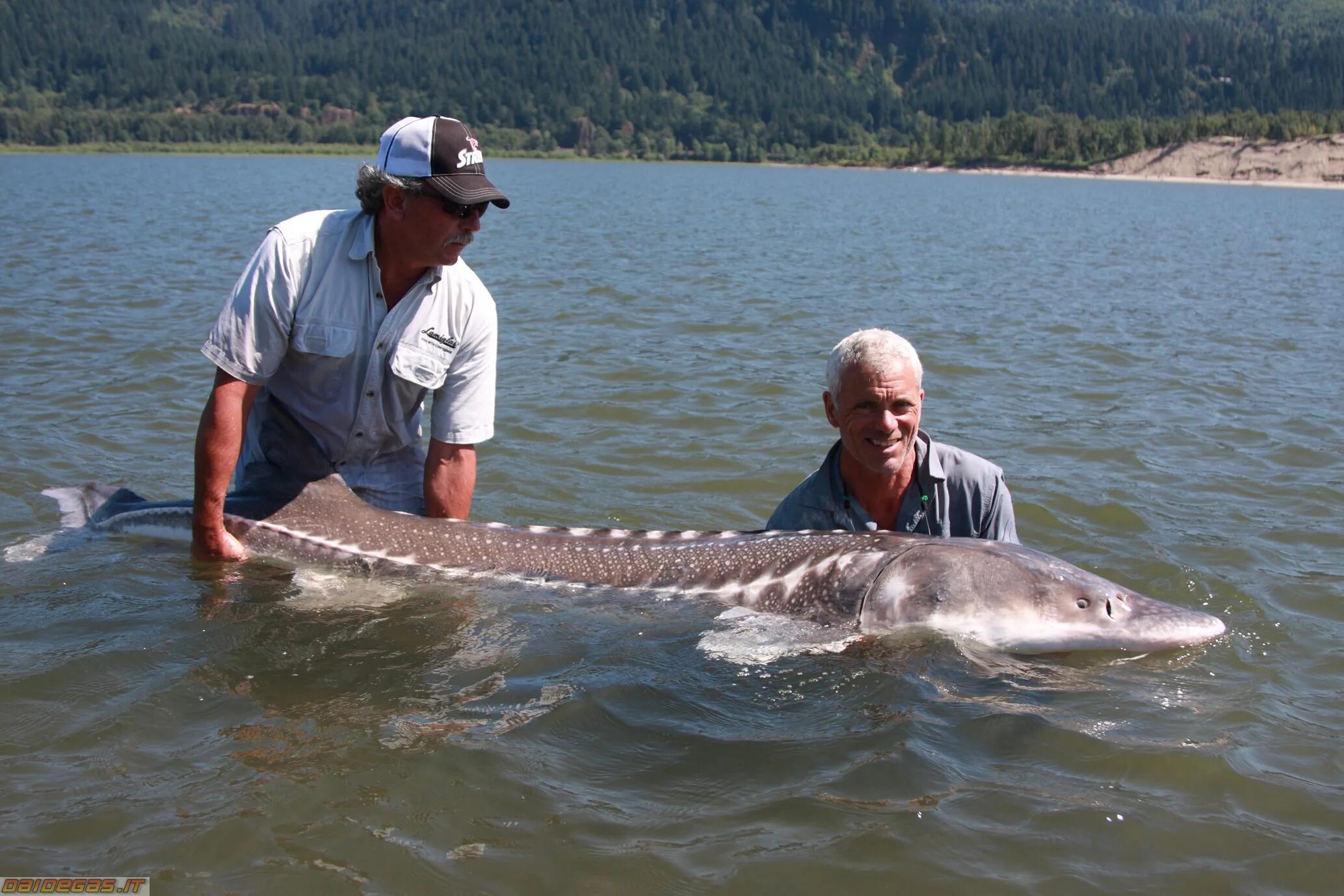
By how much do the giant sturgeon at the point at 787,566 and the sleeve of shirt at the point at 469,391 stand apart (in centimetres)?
44

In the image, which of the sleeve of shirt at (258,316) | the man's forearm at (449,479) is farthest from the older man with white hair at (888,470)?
the sleeve of shirt at (258,316)

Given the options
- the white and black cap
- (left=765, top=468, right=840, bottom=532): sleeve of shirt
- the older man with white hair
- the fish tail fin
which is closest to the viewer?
the older man with white hair

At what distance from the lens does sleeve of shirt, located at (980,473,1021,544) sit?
17.9ft

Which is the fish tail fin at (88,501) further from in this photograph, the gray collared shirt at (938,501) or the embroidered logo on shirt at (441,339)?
the gray collared shirt at (938,501)

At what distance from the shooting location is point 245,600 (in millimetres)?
5668

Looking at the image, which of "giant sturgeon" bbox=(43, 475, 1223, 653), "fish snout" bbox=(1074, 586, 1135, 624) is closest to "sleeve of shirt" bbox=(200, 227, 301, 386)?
"giant sturgeon" bbox=(43, 475, 1223, 653)

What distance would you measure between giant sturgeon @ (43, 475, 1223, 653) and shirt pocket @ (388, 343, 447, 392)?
64 cm

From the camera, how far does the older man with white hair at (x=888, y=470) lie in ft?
16.0

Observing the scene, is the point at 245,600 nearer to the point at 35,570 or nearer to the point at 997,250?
the point at 35,570

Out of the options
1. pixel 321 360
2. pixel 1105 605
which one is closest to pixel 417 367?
pixel 321 360

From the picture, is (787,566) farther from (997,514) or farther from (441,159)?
(441,159)

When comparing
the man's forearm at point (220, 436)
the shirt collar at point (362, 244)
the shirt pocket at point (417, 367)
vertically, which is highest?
the shirt collar at point (362, 244)

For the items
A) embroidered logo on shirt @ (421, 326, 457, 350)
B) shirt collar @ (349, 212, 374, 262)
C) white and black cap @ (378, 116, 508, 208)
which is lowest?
embroidered logo on shirt @ (421, 326, 457, 350)

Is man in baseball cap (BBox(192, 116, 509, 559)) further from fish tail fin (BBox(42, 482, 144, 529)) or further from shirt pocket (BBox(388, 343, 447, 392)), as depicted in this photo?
fish tail fin (BBox(42, 482, 144, 529))
